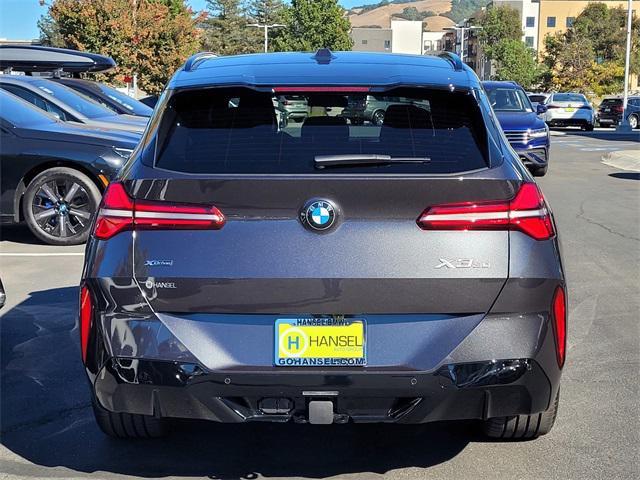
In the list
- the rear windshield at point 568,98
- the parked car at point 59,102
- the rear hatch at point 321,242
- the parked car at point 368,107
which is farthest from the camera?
the rear windshield at point 568,98

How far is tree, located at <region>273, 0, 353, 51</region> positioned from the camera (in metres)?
84.6

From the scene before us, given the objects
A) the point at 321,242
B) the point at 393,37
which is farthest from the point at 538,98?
the point at 393,37

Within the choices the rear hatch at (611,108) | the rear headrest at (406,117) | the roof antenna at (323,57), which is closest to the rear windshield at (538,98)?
the rear hatch at (611,108)

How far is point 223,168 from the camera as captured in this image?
331cm

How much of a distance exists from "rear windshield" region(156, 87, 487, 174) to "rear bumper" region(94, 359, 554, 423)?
0.78m

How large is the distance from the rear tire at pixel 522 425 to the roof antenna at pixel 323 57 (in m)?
1.83

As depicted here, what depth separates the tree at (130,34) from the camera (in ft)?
116

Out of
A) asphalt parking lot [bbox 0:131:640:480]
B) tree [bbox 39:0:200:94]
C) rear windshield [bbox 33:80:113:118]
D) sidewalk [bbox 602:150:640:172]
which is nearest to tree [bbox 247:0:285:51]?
tree [bbox 39:0:200:94]

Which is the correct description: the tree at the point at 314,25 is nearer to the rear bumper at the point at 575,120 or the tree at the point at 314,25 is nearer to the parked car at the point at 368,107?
the rear bumper at the point at 575,120

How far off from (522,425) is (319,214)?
150cm

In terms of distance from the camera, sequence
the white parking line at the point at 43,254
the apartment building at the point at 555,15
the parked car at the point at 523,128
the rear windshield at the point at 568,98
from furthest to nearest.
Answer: the apartment building at the point at 555,15 < the rear windshield at the point at 568,98 < the parked car at the point at 523,128 < the white parking line at the point at 43,254

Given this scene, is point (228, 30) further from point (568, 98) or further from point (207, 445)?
point (207, 445)

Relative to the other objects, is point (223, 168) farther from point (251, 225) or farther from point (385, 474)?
point (385, 474)

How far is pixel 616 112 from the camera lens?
3922cm
